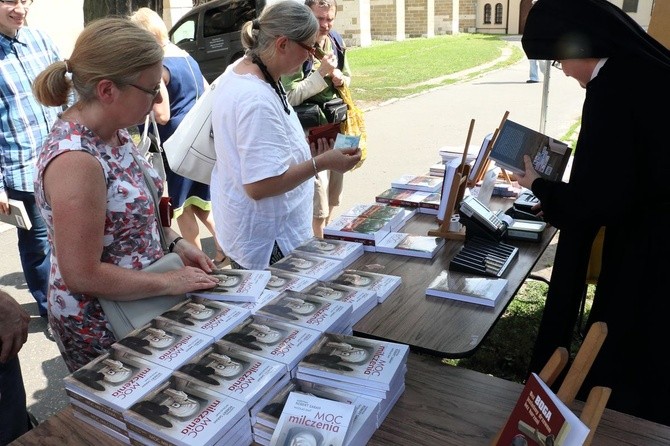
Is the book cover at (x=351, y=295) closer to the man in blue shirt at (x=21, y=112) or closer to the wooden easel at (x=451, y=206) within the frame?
the wooden easel at (x=451, y=206)

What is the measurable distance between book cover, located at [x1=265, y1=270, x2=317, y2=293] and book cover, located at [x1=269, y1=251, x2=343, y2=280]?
3 cm

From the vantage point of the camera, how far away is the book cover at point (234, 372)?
1.21 m

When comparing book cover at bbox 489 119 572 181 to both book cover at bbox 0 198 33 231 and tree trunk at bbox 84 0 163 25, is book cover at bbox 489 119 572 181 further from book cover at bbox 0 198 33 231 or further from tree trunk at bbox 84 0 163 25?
tree trunk at bbox 84 0 163 25

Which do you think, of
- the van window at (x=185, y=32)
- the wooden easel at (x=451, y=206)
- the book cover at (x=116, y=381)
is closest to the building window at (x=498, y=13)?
the van window at (x=185, y=32)

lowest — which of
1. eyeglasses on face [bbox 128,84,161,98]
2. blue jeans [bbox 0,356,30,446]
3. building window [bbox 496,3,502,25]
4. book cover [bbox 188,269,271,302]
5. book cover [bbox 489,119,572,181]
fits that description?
building window [bbox 496,3,502,25]

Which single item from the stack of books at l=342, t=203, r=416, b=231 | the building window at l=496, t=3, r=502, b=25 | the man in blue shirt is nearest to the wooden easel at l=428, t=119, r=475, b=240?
the stack of books at l=342, t=203, r=416, b=231

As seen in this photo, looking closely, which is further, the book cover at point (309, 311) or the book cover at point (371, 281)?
the book cover at point (371, 281)

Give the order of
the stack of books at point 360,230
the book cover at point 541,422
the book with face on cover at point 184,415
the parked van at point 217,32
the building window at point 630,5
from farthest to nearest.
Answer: the building window at point 630,5, the parked van at point 217,32, the stack of books at point 360,230, the book with face on cover at point 184,415, the book cover at point 541,422

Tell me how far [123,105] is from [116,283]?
0.50 meters

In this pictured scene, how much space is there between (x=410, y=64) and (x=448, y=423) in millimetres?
16246

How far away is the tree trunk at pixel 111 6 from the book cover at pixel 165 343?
9.31 m

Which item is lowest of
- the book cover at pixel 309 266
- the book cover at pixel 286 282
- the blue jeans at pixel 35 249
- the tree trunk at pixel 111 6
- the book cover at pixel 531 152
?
the blue jeans at pixel 35 249

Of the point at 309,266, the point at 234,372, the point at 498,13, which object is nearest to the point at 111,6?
the point at 309,266

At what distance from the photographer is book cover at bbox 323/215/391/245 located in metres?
2.25
